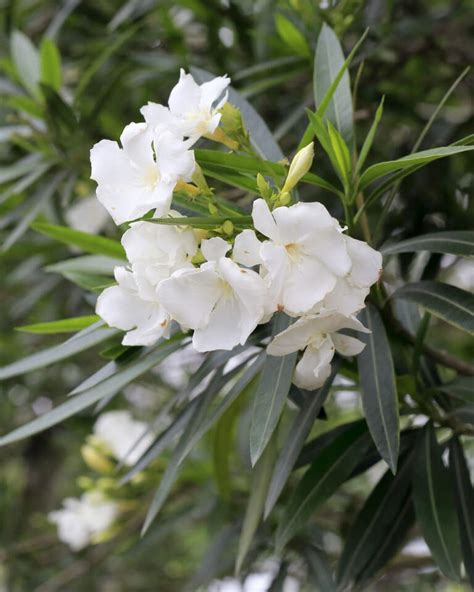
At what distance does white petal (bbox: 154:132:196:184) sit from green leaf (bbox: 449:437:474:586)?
599 millimetres

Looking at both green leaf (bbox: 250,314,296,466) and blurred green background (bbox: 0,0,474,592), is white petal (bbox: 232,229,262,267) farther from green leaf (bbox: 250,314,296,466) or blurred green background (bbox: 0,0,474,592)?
blurred green background (bbox: 0,0,474,592)

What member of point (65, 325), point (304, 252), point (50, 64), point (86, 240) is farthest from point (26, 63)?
point (304, 252)

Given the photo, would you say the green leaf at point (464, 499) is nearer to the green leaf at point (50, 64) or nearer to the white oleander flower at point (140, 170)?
the white oleander flower at point (140, 170)

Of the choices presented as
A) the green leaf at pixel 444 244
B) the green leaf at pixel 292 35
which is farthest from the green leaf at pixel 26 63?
the green leaf at pixel 444 244

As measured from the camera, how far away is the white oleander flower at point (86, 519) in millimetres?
1864

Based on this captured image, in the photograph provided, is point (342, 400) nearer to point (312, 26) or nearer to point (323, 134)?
point (312, 26)

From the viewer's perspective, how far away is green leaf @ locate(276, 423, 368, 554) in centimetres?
106

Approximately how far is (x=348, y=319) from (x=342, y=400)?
1.50 meters

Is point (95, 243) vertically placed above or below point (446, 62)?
above

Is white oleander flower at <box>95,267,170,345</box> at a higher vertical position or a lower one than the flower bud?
lower

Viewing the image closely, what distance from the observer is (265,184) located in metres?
0.87

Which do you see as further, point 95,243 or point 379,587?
point 379,587

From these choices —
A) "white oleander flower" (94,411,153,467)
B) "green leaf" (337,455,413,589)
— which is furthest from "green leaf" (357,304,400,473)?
"white oleander flower" (94,411,153,467)

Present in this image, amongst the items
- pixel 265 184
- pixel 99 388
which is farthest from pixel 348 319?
pixel 99 388
